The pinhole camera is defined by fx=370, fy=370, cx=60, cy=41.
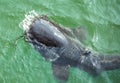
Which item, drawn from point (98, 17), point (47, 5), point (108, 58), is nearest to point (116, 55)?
point (108, 58)

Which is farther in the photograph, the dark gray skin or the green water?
the green water

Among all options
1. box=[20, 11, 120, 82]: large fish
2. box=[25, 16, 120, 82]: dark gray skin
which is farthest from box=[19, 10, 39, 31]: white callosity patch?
box=[25, 16, 120, 82]: dark gray skin

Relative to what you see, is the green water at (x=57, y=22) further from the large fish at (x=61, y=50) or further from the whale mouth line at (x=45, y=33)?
the whale mouth line at (x=45, y=33)

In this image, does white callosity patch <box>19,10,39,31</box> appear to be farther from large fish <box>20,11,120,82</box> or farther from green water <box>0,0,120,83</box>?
green water <box>0,0,120,83</box>

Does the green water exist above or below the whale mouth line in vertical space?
below

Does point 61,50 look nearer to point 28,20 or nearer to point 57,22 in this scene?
point 28,20

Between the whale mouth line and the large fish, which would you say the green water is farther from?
the whale mouth line

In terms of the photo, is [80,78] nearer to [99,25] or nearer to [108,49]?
[108,49]
